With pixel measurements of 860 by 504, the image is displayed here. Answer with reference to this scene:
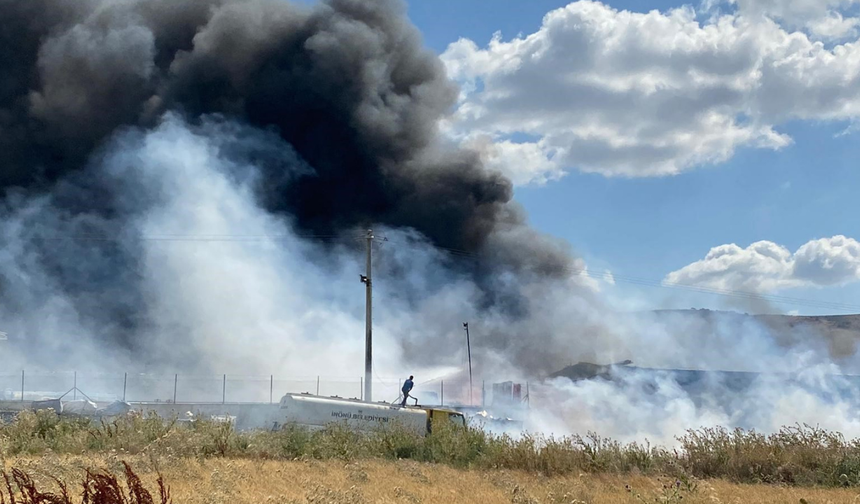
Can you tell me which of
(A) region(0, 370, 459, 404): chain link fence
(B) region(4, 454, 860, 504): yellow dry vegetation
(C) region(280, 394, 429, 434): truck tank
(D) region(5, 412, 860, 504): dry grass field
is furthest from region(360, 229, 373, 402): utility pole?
(B) region(4, 454, 860, 504): yellow dry vegetation

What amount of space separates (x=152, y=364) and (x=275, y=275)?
28.8 ft

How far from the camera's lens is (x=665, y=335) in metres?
57.6

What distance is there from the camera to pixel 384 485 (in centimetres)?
1277

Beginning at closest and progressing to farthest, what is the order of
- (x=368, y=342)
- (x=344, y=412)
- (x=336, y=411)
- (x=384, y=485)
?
(x=384, y=485), (x=344, y=412), (x=336, y=411), (x=368, y=342)

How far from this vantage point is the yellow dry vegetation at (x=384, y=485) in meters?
10.9

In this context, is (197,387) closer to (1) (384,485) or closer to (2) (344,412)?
(2) (344,412)

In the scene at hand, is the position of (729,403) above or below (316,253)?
below

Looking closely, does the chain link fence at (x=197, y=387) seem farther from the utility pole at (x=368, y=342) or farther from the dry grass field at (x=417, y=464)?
the dry grass field at (x=417, y=464)

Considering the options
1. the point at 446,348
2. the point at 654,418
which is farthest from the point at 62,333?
the point at 654,418

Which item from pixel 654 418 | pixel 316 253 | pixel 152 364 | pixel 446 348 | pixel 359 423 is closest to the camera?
pixel 359 423

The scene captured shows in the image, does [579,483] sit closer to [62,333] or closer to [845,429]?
[845,429]

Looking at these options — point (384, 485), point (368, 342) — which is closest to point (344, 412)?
point (368, 342)

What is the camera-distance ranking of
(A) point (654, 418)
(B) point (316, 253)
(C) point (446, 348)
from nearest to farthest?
1. (A) point (654, 418)
2. (B) point (316, 253)
3. (C) point (446, 348)

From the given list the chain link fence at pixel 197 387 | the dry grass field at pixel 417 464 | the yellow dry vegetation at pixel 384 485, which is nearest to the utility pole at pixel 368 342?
the chain link fence at pixel 197 387
